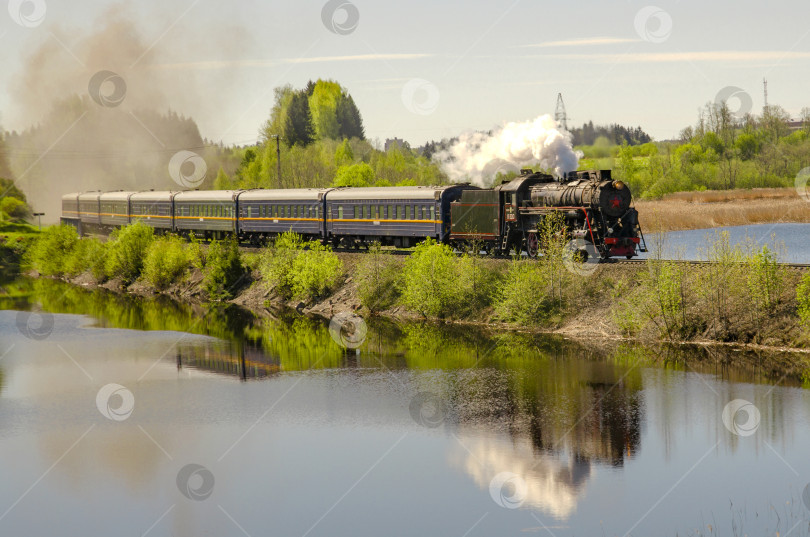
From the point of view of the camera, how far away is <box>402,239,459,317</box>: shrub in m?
46.4

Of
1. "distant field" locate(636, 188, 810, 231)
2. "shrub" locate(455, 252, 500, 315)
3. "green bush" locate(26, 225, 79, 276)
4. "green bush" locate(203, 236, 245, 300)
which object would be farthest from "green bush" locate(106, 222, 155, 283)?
"distant field" locate(636, 188, 810, 231)

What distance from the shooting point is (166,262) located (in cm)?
6581

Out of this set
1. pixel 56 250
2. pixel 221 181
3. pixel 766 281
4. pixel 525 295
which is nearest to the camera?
pixel 766 281

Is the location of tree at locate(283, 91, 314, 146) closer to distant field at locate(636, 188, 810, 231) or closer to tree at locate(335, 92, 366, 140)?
tree at locate(335, 92, 366, 140)

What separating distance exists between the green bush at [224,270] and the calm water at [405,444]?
21.2 metres

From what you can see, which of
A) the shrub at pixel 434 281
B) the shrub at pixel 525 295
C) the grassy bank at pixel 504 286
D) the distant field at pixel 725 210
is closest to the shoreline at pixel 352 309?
the grassy bank at pixel 504 286

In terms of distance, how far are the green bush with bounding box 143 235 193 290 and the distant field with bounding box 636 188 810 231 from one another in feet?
114

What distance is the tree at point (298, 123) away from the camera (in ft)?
472

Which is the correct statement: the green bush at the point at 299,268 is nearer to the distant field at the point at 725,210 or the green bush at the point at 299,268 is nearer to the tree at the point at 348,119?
the distant field at the point at 725,210

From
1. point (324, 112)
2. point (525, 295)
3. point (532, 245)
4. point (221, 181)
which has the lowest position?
point (525, 295)

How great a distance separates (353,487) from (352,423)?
534cm

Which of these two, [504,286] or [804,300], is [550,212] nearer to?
[504,286]

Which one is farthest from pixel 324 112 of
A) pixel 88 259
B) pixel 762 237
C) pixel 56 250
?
→ pixel 762 237

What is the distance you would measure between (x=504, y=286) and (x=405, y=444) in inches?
792
